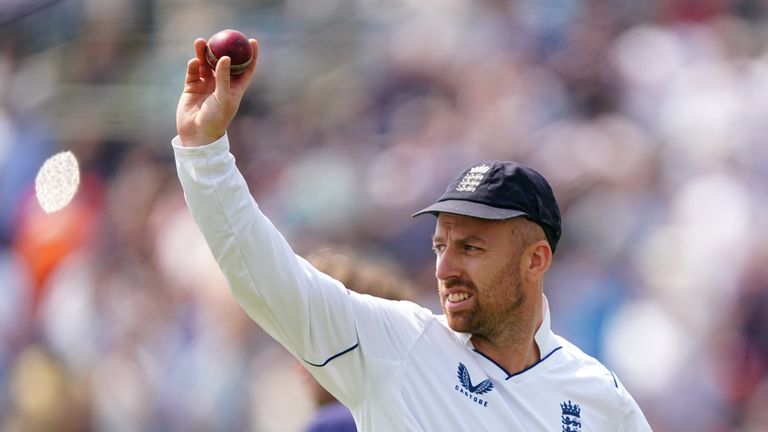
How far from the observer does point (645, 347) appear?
17.4ft

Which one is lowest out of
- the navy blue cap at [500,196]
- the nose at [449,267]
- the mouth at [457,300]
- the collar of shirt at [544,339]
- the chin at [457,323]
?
the collar of shirt at [544,339]

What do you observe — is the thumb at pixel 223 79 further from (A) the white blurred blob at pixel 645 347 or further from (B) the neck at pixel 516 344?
(A) the white blurred blob at pixel 645 347

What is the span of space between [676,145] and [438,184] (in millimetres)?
1260

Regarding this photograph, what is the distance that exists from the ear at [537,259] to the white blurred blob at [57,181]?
421 centimetres

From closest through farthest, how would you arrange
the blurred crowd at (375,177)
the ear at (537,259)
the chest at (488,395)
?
the chest at (488,395), the ear at (537,259), the blurred crowd at (375,177)

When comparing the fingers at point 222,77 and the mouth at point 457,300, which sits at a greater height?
the fingers at point 222,77

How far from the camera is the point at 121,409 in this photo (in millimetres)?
6016

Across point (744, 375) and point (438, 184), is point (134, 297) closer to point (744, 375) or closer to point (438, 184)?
point (438, 184)

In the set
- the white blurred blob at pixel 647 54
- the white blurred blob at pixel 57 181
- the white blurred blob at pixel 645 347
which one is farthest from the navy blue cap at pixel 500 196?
the white blurred blob at pixel 57 181

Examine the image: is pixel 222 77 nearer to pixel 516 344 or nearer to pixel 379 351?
pixel 379 351

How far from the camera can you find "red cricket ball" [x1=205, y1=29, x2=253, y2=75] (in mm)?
2336

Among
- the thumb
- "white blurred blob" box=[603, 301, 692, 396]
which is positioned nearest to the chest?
the thumb

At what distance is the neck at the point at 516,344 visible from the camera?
2744 mm

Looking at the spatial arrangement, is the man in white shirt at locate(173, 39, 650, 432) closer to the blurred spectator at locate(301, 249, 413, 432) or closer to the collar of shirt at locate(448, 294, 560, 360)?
the collar of shirt at locate(448, 294, 560, 360)
